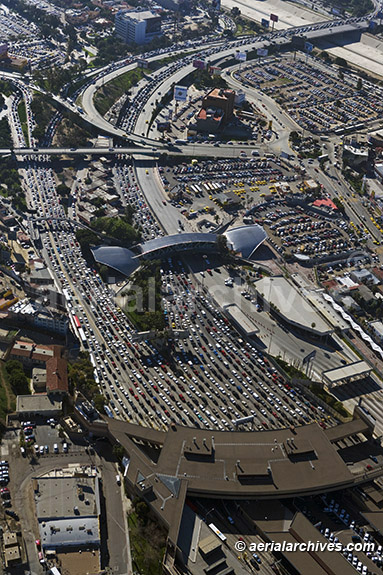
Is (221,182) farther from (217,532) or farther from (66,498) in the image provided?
(217,532)

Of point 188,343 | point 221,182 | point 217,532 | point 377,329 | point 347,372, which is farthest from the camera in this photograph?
point 221,182

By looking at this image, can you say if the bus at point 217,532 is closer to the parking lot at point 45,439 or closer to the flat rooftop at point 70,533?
the flat rooftop at point 70,533

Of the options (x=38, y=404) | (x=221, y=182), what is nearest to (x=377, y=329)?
(x=221, y=182)

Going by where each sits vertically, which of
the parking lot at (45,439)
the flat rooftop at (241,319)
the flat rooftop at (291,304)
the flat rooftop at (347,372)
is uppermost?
the flat rooftop at (291,304)

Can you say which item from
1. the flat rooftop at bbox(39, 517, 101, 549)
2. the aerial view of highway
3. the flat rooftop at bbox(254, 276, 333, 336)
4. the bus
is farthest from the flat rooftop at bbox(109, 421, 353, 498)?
the flat rooftop at bbox(254, 276, 333, 336)

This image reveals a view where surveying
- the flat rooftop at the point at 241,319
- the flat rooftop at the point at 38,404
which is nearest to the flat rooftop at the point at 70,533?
the flat rooftop at the point at 38,404

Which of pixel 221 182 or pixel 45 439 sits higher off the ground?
pixel 221 182

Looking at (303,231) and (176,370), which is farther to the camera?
(303,231)

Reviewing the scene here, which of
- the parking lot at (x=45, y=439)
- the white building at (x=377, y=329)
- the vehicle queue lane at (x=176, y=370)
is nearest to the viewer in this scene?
the parking lot at (x=45, y=439)
